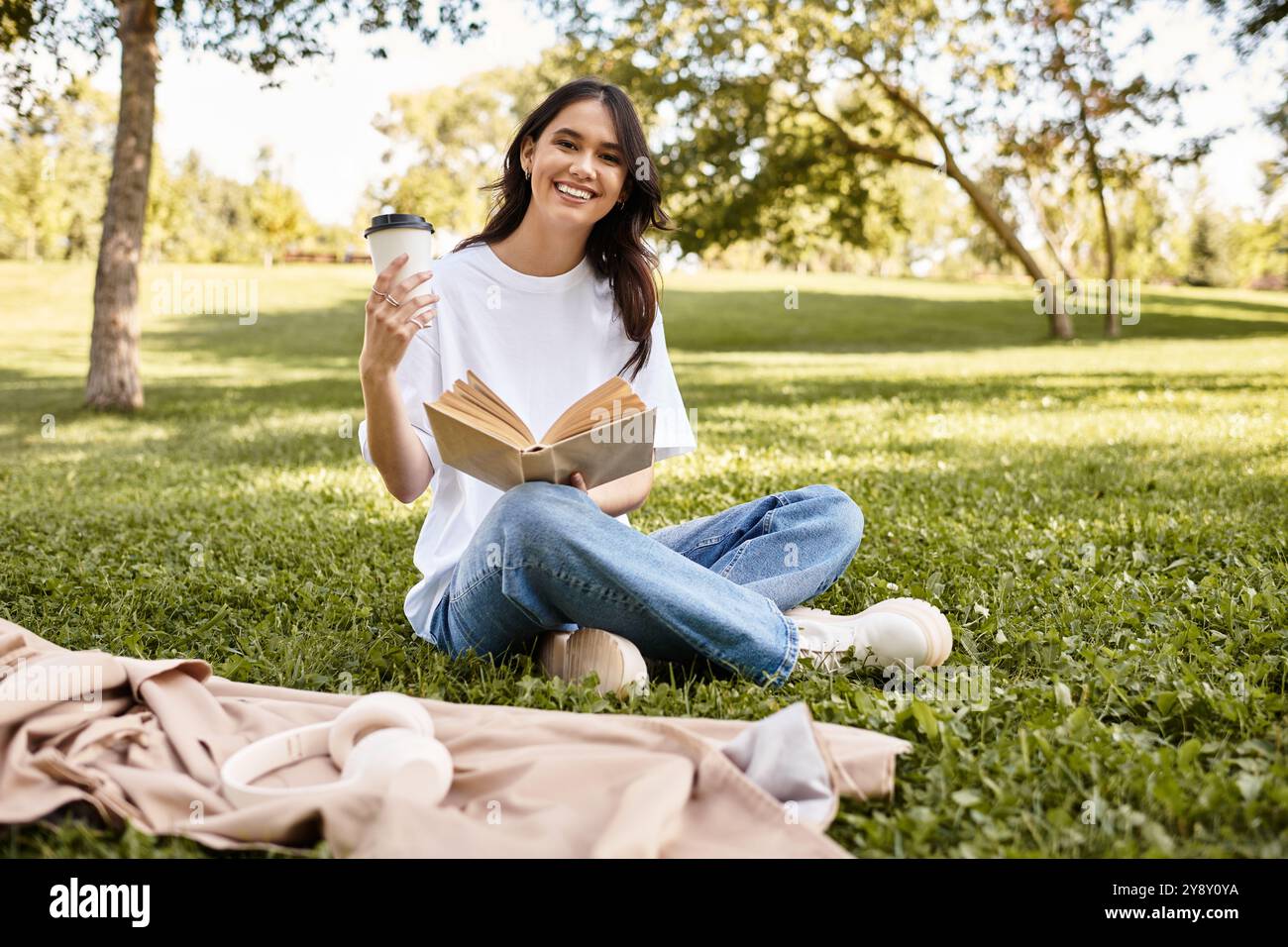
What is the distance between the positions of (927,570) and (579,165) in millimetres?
2150

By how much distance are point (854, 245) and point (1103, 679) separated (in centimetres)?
1939

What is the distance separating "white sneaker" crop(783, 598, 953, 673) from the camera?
2.87 m

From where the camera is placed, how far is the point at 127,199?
10344mm

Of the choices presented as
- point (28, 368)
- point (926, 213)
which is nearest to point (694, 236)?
point (28, 368)

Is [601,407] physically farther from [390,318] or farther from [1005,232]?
[1005,232]

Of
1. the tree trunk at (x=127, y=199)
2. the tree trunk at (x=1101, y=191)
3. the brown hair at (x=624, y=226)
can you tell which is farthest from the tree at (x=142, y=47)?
the tree trunk at (x=1101, y=191)

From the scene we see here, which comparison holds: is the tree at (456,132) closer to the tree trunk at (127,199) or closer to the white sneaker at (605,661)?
the tree trunk at (127,199)

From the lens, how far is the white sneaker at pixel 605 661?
264 cm

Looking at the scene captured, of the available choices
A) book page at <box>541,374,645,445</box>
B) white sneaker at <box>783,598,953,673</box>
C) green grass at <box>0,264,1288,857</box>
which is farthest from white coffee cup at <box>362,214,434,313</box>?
white sneaker at <box>783,598,953,673</box>

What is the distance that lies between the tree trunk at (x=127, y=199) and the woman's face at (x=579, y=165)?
878 centimetres

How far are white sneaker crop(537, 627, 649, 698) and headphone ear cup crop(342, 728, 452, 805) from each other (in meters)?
0.65

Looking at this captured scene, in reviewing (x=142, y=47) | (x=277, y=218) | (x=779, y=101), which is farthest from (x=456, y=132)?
(x=142, y=47)

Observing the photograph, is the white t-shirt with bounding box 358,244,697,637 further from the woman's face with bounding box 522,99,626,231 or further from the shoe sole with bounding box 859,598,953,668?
the shoe sole with bounding box 859,598,953,668

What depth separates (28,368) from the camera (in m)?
17.3
